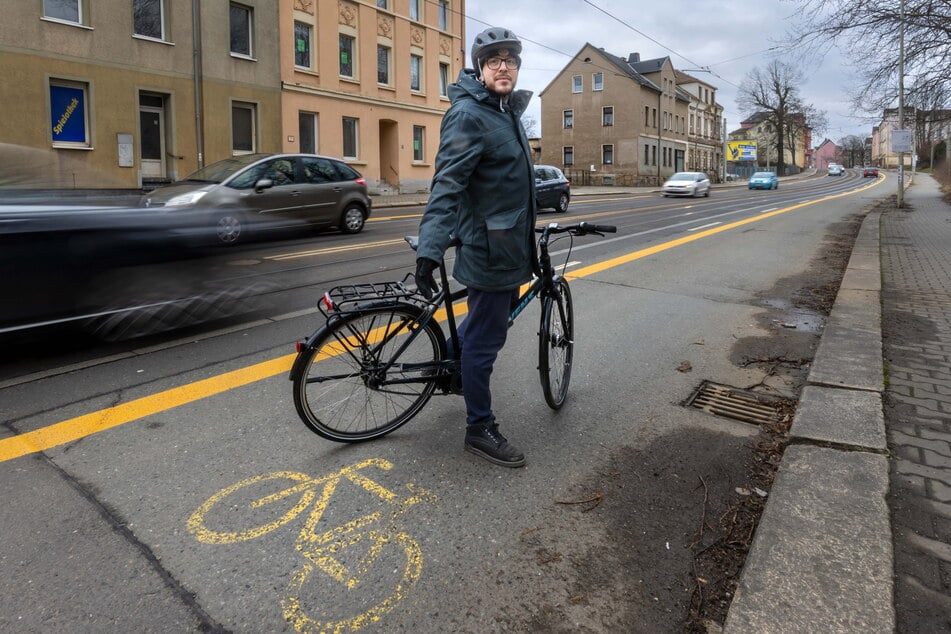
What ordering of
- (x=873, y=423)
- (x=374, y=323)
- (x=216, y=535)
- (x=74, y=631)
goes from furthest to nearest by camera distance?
(x=873, y=423) → (x=374, y=323) → (x=216, y=535) → (x=74, y=631)

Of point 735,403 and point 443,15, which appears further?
point 443,15

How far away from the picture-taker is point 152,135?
854 inches

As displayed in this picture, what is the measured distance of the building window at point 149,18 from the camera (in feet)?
67.8

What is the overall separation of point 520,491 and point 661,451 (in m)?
0.90

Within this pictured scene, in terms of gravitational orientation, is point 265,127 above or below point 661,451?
above

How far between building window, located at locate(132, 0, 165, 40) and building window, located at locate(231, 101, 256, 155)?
3.20 meters

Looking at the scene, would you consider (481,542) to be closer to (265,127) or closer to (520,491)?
(520,491)

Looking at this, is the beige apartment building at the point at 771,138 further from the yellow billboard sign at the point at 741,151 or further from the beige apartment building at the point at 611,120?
the beige apartment building at the point at 611,120

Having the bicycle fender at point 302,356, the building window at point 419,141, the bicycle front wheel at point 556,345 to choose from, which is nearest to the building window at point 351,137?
the building window at point 419,141

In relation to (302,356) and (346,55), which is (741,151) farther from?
(302,356)

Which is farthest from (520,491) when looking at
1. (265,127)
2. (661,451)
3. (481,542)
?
(265,127)

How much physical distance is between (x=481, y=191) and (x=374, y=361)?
3.37 feet

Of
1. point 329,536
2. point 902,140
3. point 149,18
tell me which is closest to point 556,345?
point 329,536

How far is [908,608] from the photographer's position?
7.39ft
